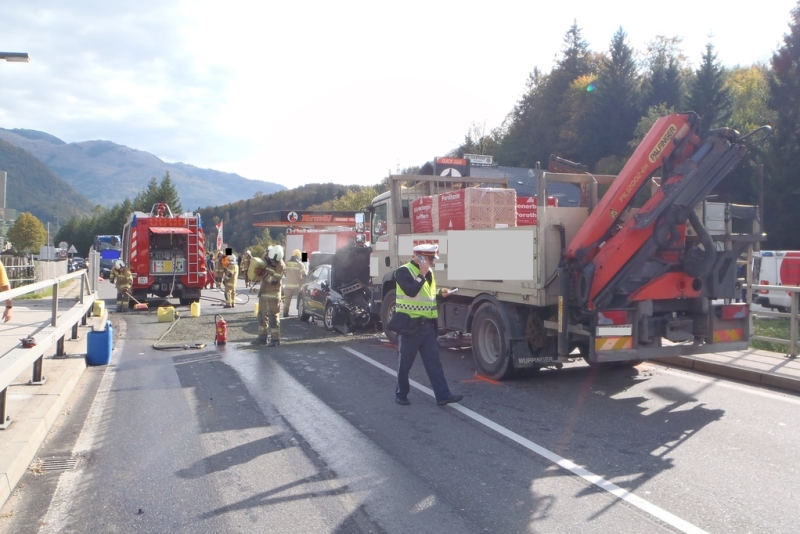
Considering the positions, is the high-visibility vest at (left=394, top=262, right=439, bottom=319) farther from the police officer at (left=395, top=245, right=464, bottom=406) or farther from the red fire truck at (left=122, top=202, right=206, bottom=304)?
the red fire truck at (left=122, top=202, right=206, bottom=304)

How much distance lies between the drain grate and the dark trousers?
3.22 metres

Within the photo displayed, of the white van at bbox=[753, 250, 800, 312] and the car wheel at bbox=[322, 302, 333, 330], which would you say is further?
the white van at bbox=[753, 250, 800, 312]

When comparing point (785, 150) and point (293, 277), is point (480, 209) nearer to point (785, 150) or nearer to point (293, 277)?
point (293, 277)

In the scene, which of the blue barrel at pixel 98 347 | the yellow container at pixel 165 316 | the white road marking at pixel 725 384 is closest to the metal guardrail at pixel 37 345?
the blue barrel at pixel 98 347

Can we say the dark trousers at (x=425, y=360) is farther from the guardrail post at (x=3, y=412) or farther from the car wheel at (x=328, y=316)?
the car wheel at (x=328, y=316)

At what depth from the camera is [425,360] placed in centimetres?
745

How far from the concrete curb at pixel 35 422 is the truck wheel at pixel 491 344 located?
4.87 metres

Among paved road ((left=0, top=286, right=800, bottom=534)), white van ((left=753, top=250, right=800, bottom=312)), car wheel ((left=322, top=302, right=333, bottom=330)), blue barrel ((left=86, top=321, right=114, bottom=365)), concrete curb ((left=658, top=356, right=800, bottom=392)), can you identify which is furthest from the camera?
white van ((left=753, top=250, right=800, bottom=312))

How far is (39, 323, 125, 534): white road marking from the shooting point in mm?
4312

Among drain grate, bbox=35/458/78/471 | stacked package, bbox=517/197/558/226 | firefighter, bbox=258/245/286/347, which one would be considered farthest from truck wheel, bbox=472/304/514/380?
drain grate, bbox=35/458/78/471

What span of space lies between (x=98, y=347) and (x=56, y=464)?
15.0 ft

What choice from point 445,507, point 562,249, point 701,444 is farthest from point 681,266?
point 445,507

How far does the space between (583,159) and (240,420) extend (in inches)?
1949

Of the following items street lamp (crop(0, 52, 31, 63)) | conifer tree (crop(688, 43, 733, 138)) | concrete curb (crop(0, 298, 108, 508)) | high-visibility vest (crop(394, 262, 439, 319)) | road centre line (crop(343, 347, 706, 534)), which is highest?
conifer tree (crop(688, 43, 733, 138))
